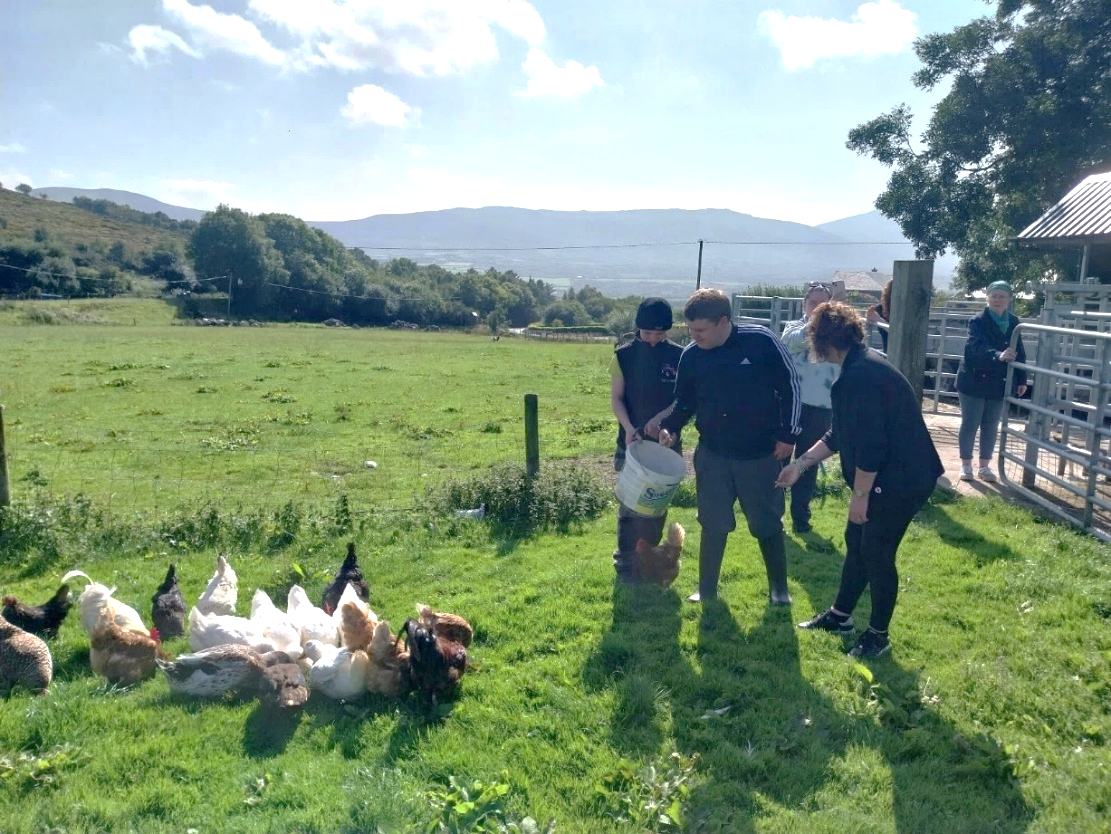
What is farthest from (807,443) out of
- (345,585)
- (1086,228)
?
(1086,228)

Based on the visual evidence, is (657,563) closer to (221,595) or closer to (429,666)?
(429,666)

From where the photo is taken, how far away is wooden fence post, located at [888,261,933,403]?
25.4 ft

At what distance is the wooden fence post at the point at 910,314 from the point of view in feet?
25.4

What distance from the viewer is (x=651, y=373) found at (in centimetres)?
593

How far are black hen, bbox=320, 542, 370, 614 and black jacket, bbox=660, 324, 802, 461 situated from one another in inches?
104

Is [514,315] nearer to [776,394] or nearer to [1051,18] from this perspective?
[1051,18]

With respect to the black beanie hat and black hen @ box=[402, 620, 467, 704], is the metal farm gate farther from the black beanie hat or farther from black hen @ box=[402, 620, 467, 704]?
black hen @ box=[402, 620, 467, 704]

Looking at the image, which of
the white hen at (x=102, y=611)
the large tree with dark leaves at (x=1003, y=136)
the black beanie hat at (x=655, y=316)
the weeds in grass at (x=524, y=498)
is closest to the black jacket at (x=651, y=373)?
the black beanie hat at (x=655, y=316)

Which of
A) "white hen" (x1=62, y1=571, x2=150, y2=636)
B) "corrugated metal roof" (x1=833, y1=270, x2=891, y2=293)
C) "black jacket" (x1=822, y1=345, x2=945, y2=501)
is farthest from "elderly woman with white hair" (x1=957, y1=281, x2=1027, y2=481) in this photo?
"corrugated metal roof" (x1=833, y1=270, x2=891, y2=293)

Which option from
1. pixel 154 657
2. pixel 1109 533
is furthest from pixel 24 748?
pixel 1109 533

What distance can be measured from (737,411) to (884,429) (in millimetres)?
927

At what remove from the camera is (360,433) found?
1441 centimetres

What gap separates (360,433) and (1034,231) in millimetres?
11343

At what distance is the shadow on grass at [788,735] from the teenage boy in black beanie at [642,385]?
3.08ft
